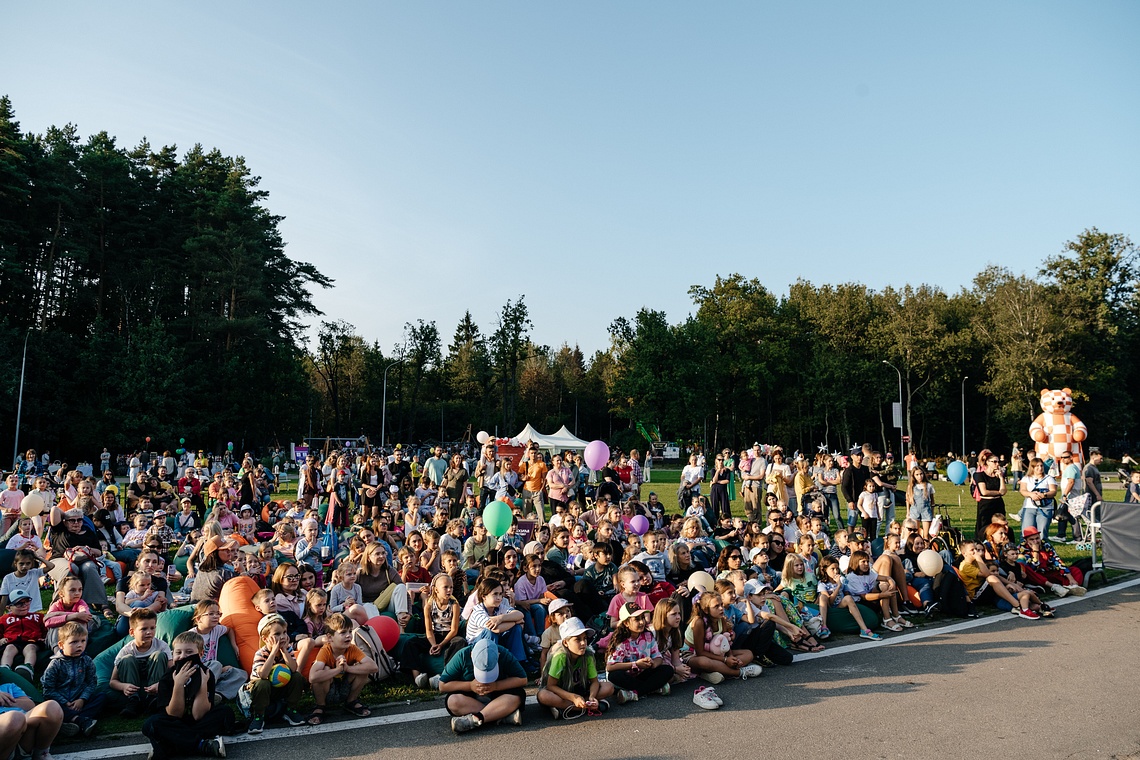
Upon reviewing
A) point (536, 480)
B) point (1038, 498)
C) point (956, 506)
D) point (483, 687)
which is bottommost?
point (483, 687)

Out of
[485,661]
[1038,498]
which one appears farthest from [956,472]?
[485,661]

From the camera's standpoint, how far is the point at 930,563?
977 cm

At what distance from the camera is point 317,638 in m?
6.27

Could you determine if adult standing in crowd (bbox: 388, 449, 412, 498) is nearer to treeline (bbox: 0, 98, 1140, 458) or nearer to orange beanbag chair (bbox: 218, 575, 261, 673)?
orange beanbag chair (bbox: 218, 575, 261, 673)

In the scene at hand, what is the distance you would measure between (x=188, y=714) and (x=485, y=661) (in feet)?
6.92

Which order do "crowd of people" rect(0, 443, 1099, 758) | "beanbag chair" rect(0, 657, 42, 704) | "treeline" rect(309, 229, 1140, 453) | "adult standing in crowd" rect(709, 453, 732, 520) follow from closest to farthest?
"beanbag chair" rect(0, 657, 42, 704) → "crowd of people" rect(0, 443, 1099, 758) → "adult standing in crowd" rect(709, 453, 732, 520) → "treeline" rect(309, 229, 1140, 453)

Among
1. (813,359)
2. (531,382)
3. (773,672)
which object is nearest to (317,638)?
(773,672)

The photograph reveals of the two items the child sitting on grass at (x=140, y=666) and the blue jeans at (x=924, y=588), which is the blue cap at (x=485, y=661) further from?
the blue jeans at (x=924, y=588)

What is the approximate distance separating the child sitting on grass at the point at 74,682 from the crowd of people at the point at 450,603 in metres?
0.01

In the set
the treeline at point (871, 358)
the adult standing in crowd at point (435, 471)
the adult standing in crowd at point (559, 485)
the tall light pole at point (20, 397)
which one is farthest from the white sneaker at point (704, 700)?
the treeline at point (871, 358)

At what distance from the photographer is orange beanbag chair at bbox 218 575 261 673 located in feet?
21.5

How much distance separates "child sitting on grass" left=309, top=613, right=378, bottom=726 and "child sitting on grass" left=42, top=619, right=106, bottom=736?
159cm

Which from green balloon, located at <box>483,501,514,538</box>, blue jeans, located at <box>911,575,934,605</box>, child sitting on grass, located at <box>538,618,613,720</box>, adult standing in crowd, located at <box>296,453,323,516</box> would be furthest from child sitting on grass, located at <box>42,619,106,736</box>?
adult standing in crowd, located at <box>296,453,323,516</box>

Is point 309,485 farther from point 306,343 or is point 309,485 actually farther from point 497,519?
point 306,343
